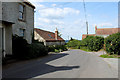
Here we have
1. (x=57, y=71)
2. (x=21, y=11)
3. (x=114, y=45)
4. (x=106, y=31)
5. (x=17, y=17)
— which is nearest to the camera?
(x=57, y=71)

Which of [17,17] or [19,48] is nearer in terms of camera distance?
[19,48]

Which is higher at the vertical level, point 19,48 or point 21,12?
point 21,12

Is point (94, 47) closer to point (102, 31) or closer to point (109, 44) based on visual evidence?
A: point (109, 44)

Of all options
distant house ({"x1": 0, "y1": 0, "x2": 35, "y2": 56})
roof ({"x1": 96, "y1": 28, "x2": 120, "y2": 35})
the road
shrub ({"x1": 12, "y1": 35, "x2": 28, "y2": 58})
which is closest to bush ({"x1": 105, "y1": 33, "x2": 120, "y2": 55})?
the road

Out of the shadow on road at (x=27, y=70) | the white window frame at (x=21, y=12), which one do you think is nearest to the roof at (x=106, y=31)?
the white window frame at (x=21, y=12)

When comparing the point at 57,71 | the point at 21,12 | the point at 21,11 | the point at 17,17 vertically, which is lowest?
the point at 57,71

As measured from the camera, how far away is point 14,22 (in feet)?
40.5

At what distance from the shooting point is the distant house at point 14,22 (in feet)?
31.0

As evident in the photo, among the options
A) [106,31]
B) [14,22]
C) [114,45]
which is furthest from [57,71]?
[106,31]

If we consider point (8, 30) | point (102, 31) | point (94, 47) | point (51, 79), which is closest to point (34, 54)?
point (8, 30)

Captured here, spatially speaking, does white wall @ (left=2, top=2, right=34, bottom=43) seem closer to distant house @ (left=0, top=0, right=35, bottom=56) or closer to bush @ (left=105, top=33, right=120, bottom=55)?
distant house @ (left=0, top=0, right=35, bottom=56)

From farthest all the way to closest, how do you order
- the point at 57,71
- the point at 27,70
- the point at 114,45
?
the point at 114,45
the point at 27,70
the point at 57,71

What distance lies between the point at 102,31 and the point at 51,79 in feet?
109

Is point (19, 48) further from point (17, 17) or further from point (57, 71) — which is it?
point (57, 71)
